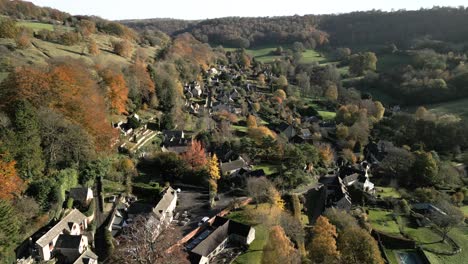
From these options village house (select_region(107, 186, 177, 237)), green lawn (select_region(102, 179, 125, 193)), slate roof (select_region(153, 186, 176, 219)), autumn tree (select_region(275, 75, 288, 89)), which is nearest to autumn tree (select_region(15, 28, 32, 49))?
green lawn (select_region(102, 179, 125, 193))

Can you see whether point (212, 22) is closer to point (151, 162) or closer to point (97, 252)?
point (151, 162)

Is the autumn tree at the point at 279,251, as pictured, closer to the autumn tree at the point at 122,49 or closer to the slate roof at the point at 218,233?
the slate roof at the point at 218,233

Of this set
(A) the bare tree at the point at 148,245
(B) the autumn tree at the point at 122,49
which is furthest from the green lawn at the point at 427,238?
(B) the autumn tree at the point at 122,49

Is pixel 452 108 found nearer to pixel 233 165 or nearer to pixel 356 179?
pixel 356 179

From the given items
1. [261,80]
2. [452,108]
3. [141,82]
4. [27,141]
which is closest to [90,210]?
[27,141]

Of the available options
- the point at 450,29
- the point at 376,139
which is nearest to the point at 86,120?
the point at 376,139

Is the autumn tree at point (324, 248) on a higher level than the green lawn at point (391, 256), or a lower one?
higher
